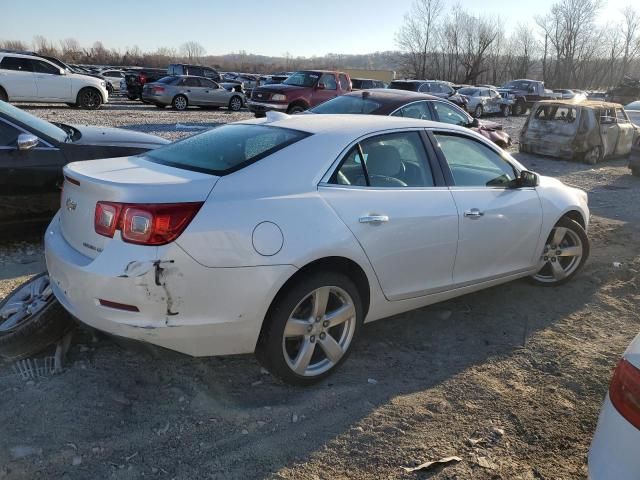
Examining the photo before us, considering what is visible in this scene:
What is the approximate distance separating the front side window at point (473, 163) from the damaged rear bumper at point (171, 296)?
1.73m

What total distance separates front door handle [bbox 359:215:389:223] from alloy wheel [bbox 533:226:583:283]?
2.10m

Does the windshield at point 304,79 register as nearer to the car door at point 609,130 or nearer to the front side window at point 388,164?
the car door at point 609,130

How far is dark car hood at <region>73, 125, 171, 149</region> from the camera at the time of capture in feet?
18.9

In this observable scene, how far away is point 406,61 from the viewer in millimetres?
71125

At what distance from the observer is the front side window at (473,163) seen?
13.3 ft

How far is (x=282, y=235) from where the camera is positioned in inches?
115

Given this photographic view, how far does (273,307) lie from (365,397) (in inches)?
31.6

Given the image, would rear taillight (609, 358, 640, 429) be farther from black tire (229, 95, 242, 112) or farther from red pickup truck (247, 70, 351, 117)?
black tire (229, 95, 242, 112)

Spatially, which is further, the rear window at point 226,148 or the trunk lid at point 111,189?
the rear window at point 226,148

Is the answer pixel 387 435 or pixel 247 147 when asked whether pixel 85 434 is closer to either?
pixel 387 435

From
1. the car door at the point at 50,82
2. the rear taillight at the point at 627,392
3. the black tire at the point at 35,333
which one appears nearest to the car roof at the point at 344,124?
the black tire at the point at 35,333

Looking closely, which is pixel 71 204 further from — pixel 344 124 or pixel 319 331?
pixel 344 124

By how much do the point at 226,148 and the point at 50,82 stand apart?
59.0ft

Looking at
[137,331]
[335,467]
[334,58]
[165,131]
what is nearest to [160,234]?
[137,331]
